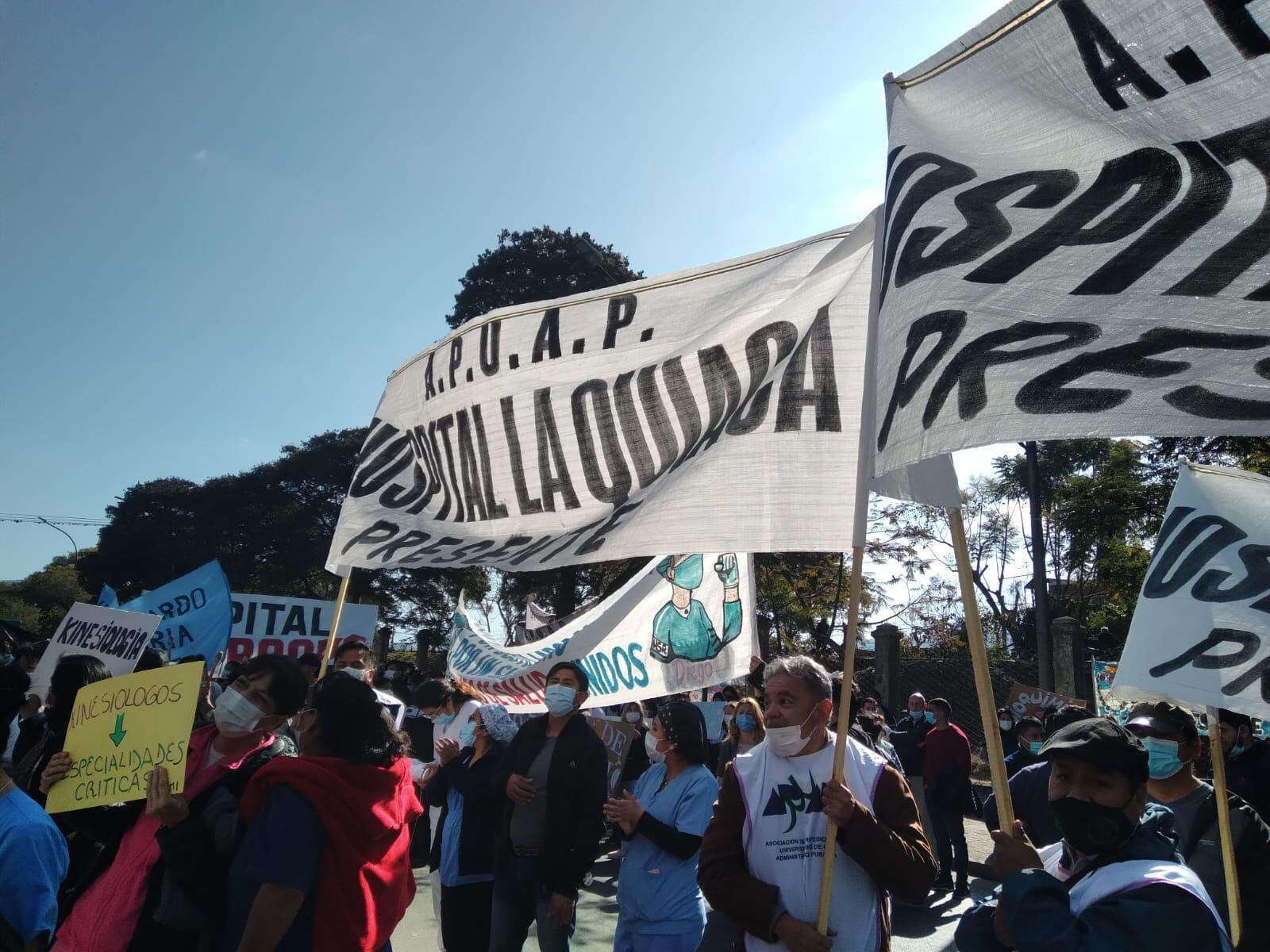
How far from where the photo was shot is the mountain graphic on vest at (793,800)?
9.38 feet

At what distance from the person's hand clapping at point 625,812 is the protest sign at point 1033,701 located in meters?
7.41

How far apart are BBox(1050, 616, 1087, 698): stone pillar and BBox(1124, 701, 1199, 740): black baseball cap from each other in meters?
13.3

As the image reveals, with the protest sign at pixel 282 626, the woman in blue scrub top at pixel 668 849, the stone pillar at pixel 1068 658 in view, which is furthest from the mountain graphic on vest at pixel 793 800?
the stone pillar at pixel 1068 658

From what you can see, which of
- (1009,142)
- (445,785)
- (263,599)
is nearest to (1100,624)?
(263,599)

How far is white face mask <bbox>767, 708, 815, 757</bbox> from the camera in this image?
2.99 metres

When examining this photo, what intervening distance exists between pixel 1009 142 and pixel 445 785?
424cm

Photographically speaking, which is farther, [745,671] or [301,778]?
[745,671]

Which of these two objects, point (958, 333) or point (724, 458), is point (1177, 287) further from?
point (724, 458)

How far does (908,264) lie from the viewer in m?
2.41

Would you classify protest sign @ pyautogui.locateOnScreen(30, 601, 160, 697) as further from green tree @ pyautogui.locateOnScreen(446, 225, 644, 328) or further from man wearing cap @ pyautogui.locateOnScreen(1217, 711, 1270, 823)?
green tree @ pyautogui.locateOnScreen(446, 225, 644, 328)

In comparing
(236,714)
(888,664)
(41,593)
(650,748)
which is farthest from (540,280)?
(41,593)

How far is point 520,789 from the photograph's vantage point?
4285 millimetres

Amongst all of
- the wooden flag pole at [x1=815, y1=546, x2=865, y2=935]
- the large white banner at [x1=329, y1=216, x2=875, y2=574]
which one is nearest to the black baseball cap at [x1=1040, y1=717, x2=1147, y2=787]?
the wooden flag pole at [x1=815, y1=546, x2=865, y2=935]

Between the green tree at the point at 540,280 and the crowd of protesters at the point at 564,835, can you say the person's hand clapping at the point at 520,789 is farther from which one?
the green tree at the point at 540,280
